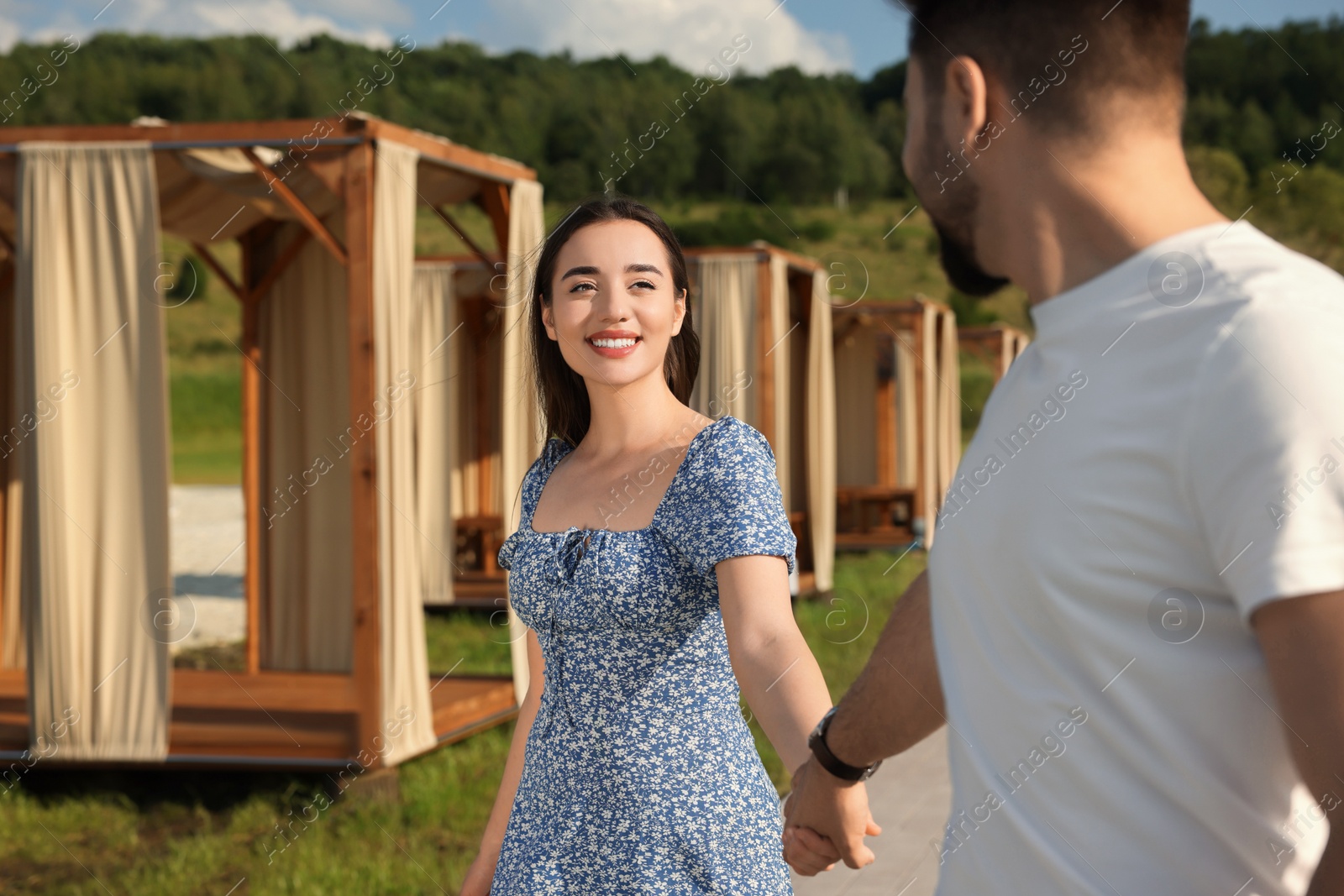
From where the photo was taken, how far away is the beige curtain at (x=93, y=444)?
5285mm

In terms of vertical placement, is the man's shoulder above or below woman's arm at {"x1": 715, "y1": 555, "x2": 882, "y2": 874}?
above

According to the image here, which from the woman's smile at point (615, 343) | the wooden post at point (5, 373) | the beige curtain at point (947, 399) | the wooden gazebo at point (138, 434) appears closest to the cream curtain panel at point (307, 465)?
the wooden gazebo at point (138, 434)

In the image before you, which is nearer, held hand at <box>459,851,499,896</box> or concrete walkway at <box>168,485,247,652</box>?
held hand at <box>459,851,499,896</box>

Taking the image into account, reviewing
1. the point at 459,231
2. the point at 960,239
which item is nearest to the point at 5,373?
the point at 459,231

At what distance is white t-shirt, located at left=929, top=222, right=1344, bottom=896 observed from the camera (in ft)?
2.46

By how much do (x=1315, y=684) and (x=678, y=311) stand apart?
148cm

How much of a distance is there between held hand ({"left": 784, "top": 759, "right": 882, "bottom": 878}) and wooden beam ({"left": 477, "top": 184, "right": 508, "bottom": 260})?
5172 mm

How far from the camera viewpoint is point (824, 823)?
1.40 meters

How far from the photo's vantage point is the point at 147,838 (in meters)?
5.23

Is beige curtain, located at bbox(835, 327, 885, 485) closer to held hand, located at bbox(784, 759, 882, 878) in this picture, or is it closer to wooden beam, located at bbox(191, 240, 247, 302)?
wooden beam, located at bbox(191, 240, 247, 302)

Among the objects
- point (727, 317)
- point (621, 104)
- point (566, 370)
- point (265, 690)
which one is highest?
point (621, 104)

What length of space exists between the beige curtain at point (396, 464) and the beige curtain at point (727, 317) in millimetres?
4751

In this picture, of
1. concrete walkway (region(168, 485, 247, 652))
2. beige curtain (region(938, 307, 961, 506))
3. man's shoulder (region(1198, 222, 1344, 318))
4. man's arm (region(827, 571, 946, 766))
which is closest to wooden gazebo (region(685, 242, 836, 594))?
concrete walkway (region(168, 485, 247, 652))

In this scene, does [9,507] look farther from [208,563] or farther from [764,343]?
[208,563]
